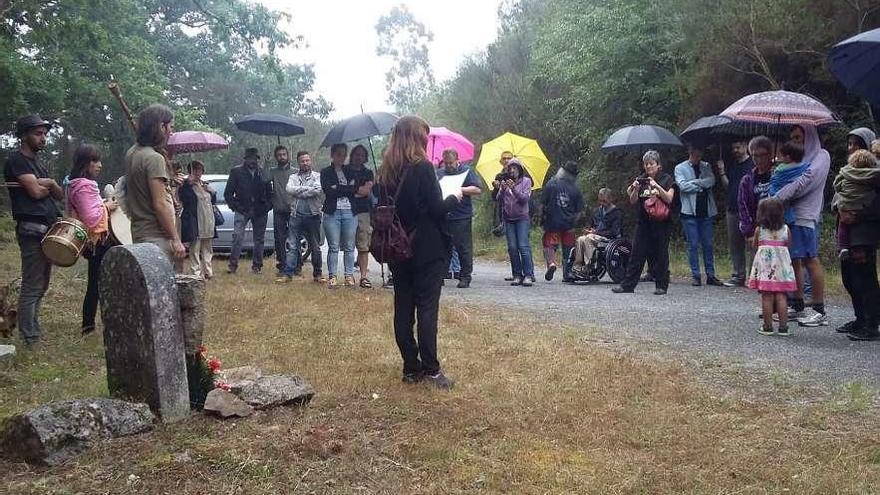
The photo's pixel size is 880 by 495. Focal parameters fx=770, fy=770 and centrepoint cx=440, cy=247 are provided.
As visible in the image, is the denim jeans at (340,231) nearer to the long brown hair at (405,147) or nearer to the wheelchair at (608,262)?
the wheelchair at (608,262)

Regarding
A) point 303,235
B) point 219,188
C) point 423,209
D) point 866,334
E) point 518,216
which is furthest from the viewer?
point 219,188

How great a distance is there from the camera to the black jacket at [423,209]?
15.8ft

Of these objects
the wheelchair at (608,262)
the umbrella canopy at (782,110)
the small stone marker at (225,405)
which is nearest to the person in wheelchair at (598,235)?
the wheelchair at (608,262)

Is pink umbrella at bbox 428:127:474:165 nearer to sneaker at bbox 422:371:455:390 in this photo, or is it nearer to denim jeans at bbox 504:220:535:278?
denim jeans at bbox 504:220:535:278

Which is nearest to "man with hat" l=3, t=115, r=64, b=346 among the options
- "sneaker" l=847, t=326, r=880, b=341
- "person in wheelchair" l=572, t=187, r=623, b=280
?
"sneaker" l=847, t=326, r=880, b=341

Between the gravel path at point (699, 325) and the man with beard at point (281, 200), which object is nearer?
the gravel path at point (699, 325)

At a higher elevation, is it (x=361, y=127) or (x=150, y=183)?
(x=361, y=127)

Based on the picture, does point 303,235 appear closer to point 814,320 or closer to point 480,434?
point 814,320

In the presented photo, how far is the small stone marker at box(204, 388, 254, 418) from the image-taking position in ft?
13.4

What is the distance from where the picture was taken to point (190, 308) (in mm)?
4148

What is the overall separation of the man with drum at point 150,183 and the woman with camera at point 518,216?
226 inches

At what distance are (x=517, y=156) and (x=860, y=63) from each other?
624cm

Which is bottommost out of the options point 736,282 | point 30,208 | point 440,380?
point 440,380

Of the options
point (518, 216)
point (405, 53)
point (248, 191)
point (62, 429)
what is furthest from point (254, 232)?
point (405, 53)
